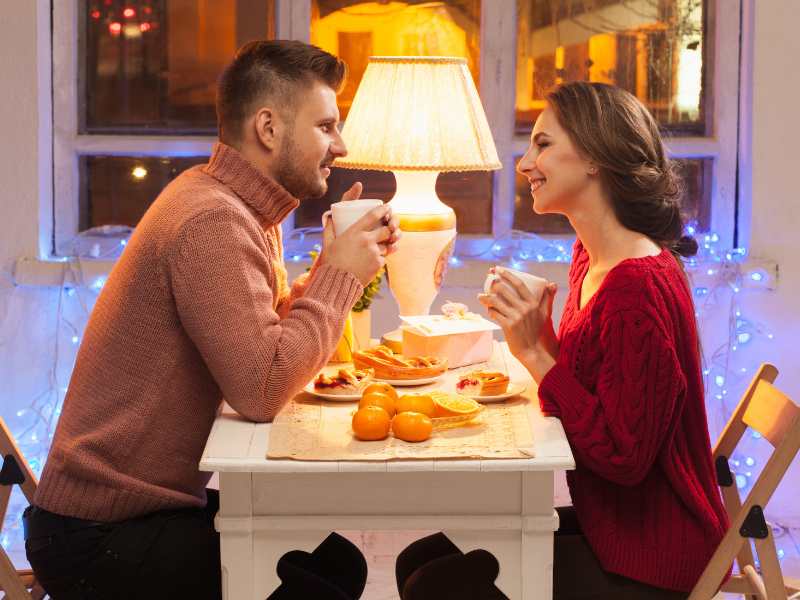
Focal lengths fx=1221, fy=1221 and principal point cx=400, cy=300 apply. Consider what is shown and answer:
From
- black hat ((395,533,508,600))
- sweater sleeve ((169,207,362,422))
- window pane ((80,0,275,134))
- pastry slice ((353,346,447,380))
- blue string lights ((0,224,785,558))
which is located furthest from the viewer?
window pane ((80,0,275,134))

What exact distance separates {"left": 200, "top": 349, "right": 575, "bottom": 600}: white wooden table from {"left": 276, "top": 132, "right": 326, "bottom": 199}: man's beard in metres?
0.55

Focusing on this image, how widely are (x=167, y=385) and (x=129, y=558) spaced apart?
0.89 ft

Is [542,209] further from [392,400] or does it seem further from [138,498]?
[138,498]

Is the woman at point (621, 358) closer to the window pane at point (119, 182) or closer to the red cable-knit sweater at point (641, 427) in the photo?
the red cable-knit sweater at point (641, 427)

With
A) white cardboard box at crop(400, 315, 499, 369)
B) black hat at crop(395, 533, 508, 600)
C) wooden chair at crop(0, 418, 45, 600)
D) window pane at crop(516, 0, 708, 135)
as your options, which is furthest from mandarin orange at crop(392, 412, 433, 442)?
window pane at crop(516, 0, 708, 135)

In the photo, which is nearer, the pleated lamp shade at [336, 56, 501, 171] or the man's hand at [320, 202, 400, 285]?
the man's hand at [320, 202, 400, 285]

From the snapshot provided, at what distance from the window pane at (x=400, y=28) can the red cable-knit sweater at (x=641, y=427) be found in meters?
1.67

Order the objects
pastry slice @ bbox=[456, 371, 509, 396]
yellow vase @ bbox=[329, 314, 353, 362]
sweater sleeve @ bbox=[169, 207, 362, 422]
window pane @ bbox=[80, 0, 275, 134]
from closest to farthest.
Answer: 1. sweater sleeve @ bbox=[169, 207, 362, 422]
2. pastry slice @ bbox=[456, 371, 509, 396]
3. yellow vase @ bbox=[329, 314, 353, 362]
4. window pane @ bbox=[80, 0, 275, 134]

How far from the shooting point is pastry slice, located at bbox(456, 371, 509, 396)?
2.09m

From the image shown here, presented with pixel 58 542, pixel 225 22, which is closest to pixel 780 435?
pixel 58 542

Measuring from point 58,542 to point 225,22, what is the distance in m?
2.04

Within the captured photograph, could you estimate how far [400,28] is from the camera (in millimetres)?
3527

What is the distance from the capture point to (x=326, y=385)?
6.94 feet

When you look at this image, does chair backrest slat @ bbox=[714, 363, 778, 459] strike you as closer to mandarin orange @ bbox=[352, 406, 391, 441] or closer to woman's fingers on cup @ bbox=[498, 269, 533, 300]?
woman's fingers on cup @ bbox=[498, 269, 533, 300]
